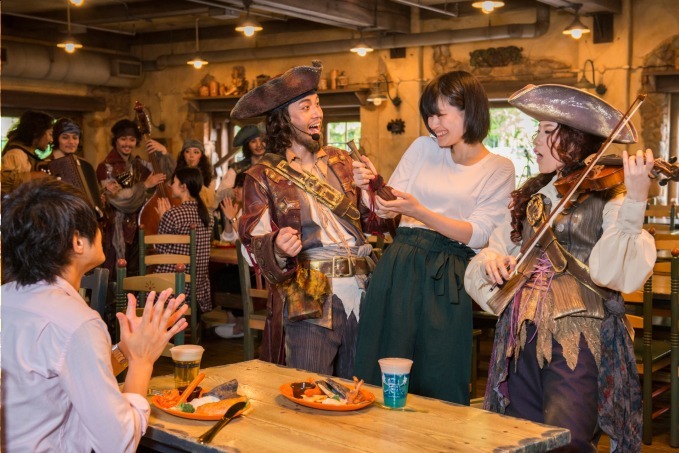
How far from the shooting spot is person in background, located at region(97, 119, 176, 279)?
24.1 ft

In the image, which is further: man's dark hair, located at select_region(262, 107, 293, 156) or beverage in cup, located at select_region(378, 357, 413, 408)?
man's dark hair, located at select_region(262, 107, 293, 156)

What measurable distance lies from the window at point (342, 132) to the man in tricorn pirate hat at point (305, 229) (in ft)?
29.5

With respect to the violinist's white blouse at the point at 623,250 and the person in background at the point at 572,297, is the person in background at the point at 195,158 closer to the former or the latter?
the person in background at the point at 572,297

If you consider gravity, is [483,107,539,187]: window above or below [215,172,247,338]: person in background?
above

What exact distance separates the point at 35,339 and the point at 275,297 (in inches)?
57.4

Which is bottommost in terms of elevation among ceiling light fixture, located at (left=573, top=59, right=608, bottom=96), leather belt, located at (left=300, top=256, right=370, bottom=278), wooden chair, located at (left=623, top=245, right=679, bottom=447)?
wooden chair, located at (left=623, top=245, right=679, bottom=447)

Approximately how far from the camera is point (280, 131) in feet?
11.1

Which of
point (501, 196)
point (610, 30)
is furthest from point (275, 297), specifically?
point (610, 30)

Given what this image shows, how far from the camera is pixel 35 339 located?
2.03m

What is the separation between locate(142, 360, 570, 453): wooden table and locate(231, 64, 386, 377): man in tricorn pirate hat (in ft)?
2.57

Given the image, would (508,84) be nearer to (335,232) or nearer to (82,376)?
(335,232)

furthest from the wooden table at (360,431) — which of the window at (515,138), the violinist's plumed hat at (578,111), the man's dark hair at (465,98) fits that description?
the window at (515,138)

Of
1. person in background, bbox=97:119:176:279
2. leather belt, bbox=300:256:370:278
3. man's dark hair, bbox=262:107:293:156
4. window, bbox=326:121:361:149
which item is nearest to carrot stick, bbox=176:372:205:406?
leather belt, bbox=300:256:370:278

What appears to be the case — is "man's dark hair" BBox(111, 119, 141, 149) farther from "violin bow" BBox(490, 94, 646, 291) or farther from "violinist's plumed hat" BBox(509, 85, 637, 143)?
"violin bow" BBox(490, 94, 646, 291)
